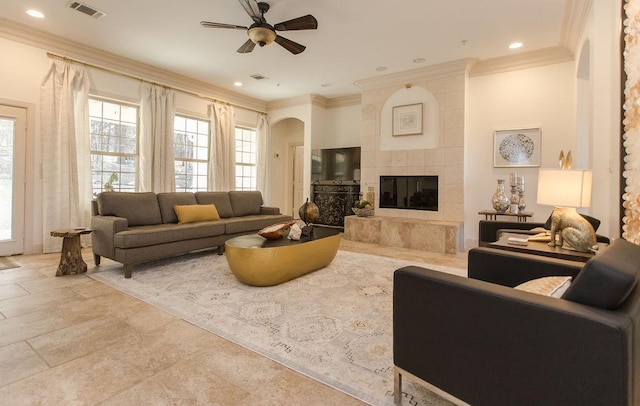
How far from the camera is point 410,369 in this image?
1.38 meters

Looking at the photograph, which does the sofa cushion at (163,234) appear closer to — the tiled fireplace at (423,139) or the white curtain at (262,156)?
the tiled fireplace at (423,139)

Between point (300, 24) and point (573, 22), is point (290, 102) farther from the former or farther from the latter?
point (573, 22)

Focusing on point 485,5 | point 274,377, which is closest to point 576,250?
point 274,377

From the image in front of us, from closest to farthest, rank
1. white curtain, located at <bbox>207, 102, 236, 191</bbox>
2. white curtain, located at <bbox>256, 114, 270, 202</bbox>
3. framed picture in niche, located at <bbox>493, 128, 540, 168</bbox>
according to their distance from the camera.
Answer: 1. framed picture in niche, located at <bbox>493, 128, 540, 168</bbox>
2. white curtain, located at <bbox>207, 102, 236, 191</bbox>
3. white curtain, located at <bbox>256, 114, 270, 202</bbox>

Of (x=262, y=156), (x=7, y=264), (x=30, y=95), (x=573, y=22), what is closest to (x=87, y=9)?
(x=30, y=95)

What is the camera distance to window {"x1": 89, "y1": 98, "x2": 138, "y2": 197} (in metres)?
5.00

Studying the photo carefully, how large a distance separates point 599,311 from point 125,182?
608cm

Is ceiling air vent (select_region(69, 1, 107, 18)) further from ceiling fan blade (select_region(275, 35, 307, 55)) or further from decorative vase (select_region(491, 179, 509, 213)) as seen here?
decorative vase (select_region(491, 179, 509, 213))

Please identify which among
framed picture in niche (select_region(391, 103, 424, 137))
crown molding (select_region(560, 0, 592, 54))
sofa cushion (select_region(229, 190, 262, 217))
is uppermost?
crown molding (select_region(560, 0, 592, 54))

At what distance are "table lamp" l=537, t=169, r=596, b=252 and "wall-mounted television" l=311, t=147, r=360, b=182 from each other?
4.63 m

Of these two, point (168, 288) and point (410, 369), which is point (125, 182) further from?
point (410, 369)

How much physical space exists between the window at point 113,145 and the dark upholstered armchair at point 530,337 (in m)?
5.43

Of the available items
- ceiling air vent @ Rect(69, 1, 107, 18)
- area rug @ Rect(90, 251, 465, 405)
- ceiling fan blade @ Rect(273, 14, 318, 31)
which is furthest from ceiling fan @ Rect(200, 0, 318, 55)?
area rug @ Rect(90, 251, 465, 405)

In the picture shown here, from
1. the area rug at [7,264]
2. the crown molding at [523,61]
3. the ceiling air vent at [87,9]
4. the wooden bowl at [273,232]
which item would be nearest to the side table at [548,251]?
the wooden bowl at [273,232]
